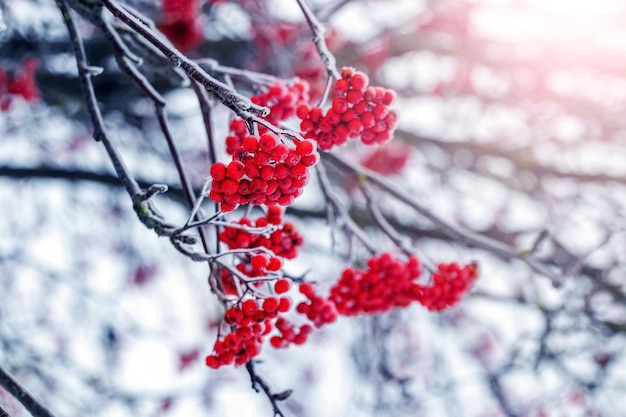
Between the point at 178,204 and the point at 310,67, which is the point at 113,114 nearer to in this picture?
the point at 178,204

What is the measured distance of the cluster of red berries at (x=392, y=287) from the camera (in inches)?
88.0

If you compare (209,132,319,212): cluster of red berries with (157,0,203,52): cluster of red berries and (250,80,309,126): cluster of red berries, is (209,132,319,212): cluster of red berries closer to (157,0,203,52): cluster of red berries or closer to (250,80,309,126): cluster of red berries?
(250,80,309,126): cluster of red berries

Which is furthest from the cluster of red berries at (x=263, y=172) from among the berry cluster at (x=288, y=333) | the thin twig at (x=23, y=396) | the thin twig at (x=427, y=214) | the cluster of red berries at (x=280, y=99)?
the thin twig at (x=427, y=214)

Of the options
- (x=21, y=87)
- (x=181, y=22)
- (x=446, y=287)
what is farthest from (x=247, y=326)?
(x=181, y=22)

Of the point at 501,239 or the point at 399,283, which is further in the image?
the point at 501,239

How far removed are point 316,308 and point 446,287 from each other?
0.53 metres

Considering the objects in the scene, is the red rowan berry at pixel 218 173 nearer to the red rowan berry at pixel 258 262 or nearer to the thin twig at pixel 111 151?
the thin twig at pixel 111 151

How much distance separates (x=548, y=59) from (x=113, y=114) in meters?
3.90

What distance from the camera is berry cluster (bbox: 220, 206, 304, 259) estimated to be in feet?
6.16

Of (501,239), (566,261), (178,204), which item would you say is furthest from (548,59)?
(178,204)

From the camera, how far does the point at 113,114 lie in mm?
5164

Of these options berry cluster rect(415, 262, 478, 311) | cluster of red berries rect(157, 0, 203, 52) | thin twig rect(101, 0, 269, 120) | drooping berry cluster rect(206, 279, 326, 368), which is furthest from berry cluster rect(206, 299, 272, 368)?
cluster of red berries rect(157, 0, 203, 52)

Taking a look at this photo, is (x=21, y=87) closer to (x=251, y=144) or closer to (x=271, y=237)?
(x=271, y=237)

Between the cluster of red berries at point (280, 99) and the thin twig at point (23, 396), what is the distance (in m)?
1.05
